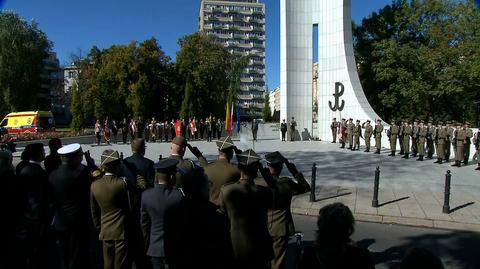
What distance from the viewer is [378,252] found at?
654 centimetres

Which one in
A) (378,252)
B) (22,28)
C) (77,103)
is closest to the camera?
(378,252)

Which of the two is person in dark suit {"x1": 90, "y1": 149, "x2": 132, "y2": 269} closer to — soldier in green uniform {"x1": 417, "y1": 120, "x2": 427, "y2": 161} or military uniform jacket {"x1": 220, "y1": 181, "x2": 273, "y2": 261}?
military uniform jacket {"x1": 220, "y1": 181, "x2": 273, "y2": 261}

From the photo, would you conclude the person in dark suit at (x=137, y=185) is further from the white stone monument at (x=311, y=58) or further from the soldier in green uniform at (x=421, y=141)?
the white stone monument at (x=311, y=58)

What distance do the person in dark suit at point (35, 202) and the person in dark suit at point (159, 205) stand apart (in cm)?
222

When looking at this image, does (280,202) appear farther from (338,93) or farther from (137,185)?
(338,93)

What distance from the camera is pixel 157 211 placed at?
3922mm

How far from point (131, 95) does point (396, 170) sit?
37948 millimetres

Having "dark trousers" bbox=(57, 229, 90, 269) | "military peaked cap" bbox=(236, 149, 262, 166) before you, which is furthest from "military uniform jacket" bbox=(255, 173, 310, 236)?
"dark trousers" bbox=(57, 229, 90, 269)

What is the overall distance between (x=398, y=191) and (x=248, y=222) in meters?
8.67

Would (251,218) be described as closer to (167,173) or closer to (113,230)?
(167,173)

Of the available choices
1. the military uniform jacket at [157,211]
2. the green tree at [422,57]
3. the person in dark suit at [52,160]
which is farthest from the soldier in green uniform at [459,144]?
the military uniform jacket at [157,211]

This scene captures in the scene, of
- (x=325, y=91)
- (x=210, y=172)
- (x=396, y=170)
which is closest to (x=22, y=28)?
(x=325, y=91)

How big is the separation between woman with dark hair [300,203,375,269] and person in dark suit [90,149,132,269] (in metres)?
2.58

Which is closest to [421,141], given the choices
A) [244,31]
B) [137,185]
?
[137,185]
